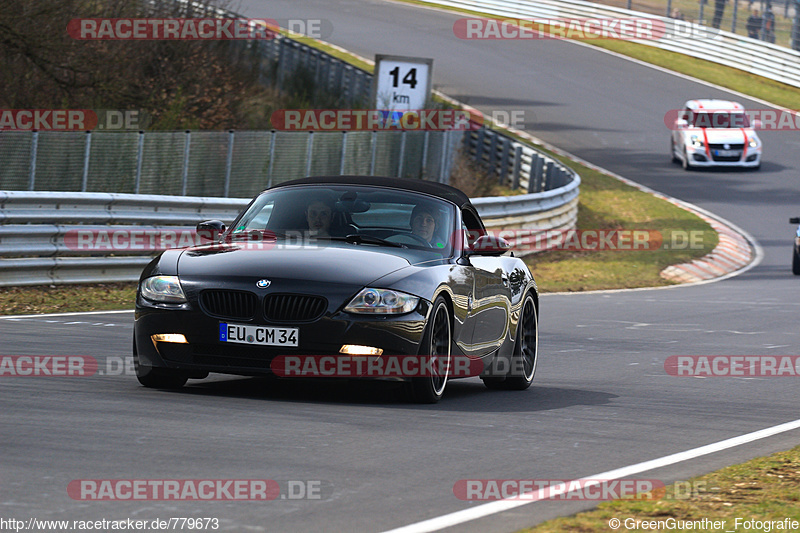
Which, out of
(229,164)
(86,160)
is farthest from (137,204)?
→ (229,164)

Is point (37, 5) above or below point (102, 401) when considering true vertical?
above

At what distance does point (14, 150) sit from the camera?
1884 cm

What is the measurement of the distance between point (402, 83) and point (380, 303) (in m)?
23.5

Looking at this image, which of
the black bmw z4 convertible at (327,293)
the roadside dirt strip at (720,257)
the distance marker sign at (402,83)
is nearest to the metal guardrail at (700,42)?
the roadside dirt strip at (720,257)

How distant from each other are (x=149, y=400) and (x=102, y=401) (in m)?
0.30

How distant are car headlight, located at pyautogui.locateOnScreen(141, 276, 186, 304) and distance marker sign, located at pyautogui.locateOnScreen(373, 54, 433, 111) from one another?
2288cm

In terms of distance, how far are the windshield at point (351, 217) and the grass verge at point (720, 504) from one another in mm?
3134

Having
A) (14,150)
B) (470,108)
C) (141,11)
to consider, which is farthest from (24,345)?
(470,108)

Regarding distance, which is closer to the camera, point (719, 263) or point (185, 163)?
point (185, 163)

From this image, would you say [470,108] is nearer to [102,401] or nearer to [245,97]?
[245,97]

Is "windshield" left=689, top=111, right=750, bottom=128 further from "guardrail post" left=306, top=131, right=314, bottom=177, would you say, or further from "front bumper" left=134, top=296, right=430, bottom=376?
"front bumper" left=134, top=296, right=430, bottom=376

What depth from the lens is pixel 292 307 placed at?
840 cm

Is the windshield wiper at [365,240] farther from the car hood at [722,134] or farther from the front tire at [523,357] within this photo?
the car hood at [722,134]

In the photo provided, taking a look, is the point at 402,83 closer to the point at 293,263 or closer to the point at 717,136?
the point at 717,136
